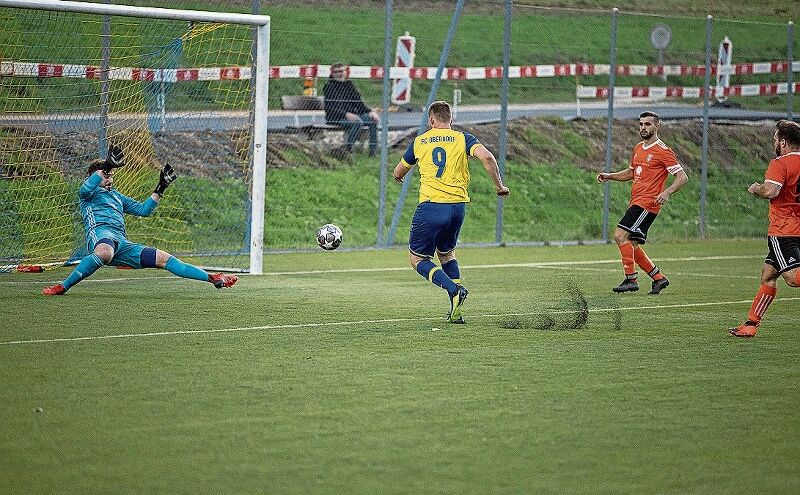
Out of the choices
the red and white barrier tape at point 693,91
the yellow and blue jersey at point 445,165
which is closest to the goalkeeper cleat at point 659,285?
the yellow and blue jersey at point 445,165

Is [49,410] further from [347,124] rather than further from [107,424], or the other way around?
[347,124]

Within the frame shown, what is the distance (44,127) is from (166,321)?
16.3ft

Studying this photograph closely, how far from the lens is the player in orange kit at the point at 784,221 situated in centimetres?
1063

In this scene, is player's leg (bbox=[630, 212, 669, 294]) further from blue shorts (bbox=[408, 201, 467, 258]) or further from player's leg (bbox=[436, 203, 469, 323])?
blue shorts (bbox=[408, 201, 467, 258])

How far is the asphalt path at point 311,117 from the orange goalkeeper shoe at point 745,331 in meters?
7.61

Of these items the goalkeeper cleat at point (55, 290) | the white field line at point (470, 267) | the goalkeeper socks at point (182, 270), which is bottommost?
the white field line at point (470, 267)

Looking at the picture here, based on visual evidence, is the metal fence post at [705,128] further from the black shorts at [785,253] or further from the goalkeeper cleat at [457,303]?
the goalkeeper cleat at [457,303]

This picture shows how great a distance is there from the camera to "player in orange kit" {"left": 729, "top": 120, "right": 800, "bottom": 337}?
1063 centimetres

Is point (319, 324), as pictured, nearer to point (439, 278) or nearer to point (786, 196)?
point (439, 278)

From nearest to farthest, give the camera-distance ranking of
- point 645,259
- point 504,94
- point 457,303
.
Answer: point 457,303
point 645,259
point 504,94

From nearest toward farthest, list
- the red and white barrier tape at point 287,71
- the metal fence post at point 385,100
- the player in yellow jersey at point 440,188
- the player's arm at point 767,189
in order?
the player's arm at point 767,189 → the player in yellow jersey at point 440,188 → the red and white barrier tape at point 287,71 → the metal fence post at point 385,100

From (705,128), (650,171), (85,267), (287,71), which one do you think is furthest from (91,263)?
(705,128)

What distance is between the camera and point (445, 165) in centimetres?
1146

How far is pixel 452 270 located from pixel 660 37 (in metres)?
23.8
